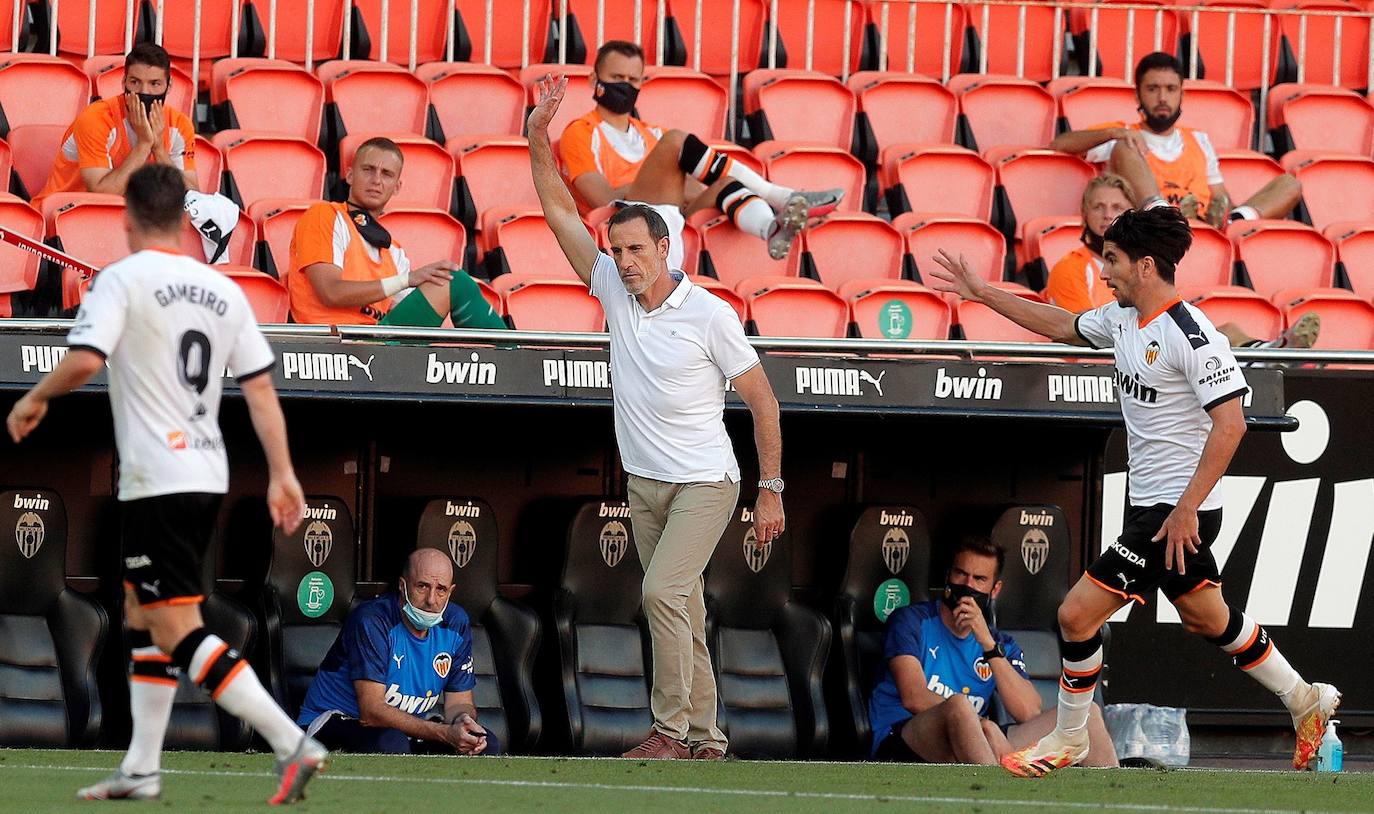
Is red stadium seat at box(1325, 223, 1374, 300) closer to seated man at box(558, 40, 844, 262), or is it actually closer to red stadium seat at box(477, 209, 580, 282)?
seated man at box(558, 40, 844, 262)

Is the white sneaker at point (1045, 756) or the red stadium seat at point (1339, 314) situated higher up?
the red stadium seat at point (1339, 314)

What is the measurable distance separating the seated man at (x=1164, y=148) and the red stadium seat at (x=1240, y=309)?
0.79 meters

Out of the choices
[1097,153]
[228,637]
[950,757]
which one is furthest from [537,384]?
[1097,153]

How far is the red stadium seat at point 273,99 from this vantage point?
10.7 m

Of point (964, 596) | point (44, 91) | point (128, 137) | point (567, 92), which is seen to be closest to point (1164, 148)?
point (567, 92)

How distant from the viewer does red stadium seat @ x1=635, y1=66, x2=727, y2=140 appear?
37.0 ft

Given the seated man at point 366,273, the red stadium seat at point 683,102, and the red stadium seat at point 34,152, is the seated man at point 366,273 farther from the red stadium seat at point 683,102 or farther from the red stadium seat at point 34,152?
the red stadium seat at point 683,102

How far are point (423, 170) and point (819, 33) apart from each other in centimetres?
333

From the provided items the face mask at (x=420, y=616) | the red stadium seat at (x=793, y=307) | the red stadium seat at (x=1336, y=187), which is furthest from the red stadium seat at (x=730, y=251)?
the red stadium seat at (x=1336, y=187)

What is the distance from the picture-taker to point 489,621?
8914 millimetres

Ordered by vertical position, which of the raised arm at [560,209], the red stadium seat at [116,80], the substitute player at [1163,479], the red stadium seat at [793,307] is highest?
the red stadium seat at [116,80]

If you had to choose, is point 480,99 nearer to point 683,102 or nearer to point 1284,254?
point 683,102

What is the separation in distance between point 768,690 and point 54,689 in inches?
118

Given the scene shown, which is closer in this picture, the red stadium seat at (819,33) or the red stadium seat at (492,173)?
the red stadium seat at (492,173)
